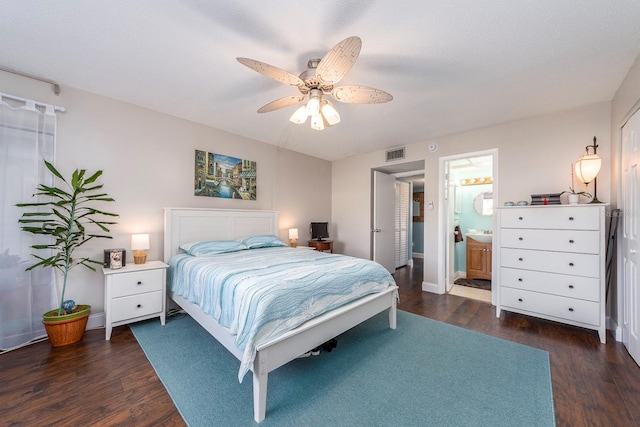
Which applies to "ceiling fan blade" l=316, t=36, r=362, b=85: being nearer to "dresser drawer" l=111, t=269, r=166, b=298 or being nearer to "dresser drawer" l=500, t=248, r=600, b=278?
"dresser drawer" l=111, t=269, r=166, b=298

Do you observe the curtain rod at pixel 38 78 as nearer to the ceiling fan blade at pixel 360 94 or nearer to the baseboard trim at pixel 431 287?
the ceiling fan blade at pixel 360 94

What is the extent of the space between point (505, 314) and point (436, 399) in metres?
2.22

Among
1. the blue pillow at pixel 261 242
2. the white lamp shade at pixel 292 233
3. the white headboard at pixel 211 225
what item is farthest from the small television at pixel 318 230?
the blue pillow at pixel 261 242

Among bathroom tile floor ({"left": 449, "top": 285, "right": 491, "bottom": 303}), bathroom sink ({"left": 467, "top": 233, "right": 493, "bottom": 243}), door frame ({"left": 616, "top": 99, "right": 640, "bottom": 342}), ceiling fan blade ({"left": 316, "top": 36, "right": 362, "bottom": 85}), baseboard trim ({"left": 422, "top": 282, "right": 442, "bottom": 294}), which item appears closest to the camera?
ceiling fan blade ({"left": 316, "top": 36, "right": 362, "bottom": 85})

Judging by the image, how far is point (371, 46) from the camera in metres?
1.94

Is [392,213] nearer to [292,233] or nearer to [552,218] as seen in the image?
[292,233]

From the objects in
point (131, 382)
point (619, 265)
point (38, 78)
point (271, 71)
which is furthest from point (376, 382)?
point (38, 78)

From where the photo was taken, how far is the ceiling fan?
1.64 metres

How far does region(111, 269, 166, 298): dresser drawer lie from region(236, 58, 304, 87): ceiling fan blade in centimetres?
236

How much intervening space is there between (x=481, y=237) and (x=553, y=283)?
81.0 inches

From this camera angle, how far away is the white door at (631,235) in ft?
6.80

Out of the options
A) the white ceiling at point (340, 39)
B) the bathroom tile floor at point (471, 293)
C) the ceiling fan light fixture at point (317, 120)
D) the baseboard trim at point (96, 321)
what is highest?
the white ceiling at point (340, 39)

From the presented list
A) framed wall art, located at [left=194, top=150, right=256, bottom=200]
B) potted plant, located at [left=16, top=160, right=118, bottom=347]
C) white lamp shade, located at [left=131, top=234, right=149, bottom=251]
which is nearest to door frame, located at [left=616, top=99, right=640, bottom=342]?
framed wall art, located at [left=194, top=150, right=256, bottom=200]

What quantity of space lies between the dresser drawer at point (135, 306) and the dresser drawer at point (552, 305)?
4079mm
